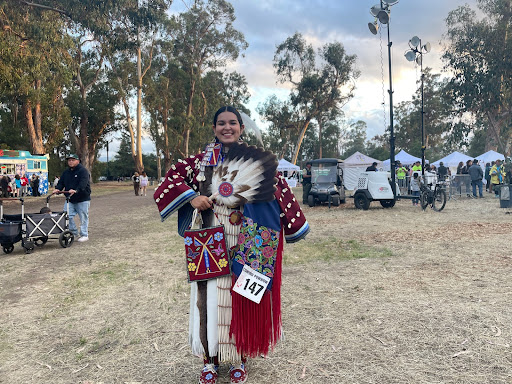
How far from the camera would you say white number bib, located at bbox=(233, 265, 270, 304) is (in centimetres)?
230

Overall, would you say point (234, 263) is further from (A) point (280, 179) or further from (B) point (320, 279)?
(B) point (320, 279)

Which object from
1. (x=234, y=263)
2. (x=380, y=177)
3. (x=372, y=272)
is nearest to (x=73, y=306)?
(x=234, y=263)

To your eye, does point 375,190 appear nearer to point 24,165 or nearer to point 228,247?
point 228,247

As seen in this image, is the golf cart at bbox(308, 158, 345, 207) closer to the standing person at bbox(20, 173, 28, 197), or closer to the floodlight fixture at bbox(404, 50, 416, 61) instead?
the floodlight fixture at bbox(404, 50, 416, 61)

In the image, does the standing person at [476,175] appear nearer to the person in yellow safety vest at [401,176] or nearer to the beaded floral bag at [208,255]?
the person in yellow safety vest at [401,176]

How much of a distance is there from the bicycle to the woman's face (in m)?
11.3

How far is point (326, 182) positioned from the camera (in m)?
15.1

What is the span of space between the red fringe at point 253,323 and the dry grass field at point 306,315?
32 cm

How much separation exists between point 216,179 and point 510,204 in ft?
42.3

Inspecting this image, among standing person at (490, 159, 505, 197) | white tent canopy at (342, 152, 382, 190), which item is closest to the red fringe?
standing person at (490, 159, 505, 197)

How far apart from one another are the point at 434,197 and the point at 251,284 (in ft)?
37.4

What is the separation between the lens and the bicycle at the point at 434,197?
12047 mm

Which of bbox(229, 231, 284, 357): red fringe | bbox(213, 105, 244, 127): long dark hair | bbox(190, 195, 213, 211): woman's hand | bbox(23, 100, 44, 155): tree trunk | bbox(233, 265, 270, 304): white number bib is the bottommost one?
bbox(229, 231, 284, 357): red fringe

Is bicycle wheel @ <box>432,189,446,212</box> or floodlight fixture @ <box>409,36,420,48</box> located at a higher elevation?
floodlight fixture @ <box>409,36,420,48</box>
